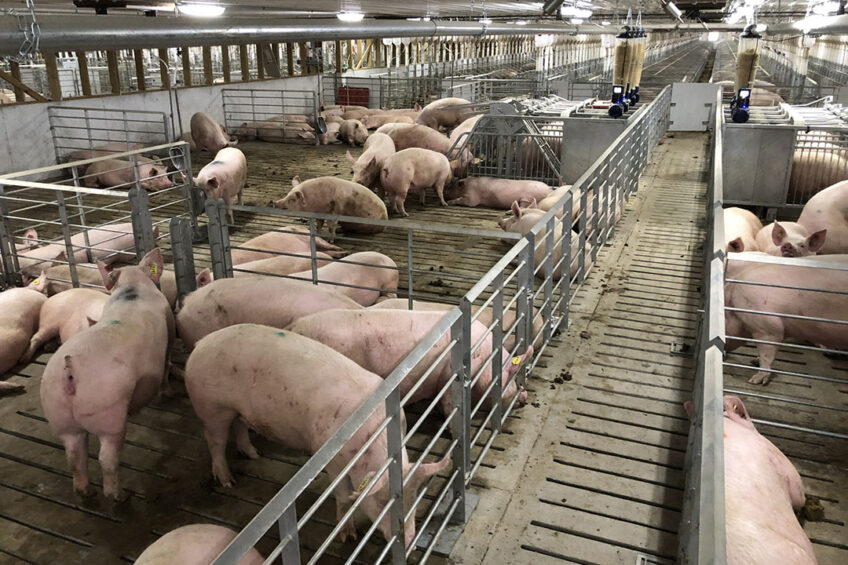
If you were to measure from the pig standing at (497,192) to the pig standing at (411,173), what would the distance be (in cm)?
29

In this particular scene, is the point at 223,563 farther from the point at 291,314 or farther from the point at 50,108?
the point at 50,108

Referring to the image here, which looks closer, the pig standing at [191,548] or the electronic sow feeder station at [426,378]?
the pig standing at [191,548]

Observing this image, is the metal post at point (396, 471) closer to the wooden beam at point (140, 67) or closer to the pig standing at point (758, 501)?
the pig standing at point (758, 501)

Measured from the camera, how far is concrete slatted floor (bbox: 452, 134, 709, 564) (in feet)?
9.95

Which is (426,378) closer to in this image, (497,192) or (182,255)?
(182,255)

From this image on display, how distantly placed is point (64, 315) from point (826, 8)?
12.0 m

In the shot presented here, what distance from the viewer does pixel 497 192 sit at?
9016mm

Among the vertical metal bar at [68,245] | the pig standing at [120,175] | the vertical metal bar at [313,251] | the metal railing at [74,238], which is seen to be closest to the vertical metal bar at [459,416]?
the vertical metal bar at [313,251]

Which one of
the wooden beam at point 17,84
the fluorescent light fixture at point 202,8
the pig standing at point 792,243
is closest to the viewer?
the pig standing at point 792,243

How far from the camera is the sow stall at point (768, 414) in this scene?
1.99 meters

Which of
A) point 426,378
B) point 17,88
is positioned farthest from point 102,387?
point 17,88

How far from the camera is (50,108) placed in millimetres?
10828

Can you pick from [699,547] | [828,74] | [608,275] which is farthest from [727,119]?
[828,74]

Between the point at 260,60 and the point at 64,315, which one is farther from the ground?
the point at 260,60
